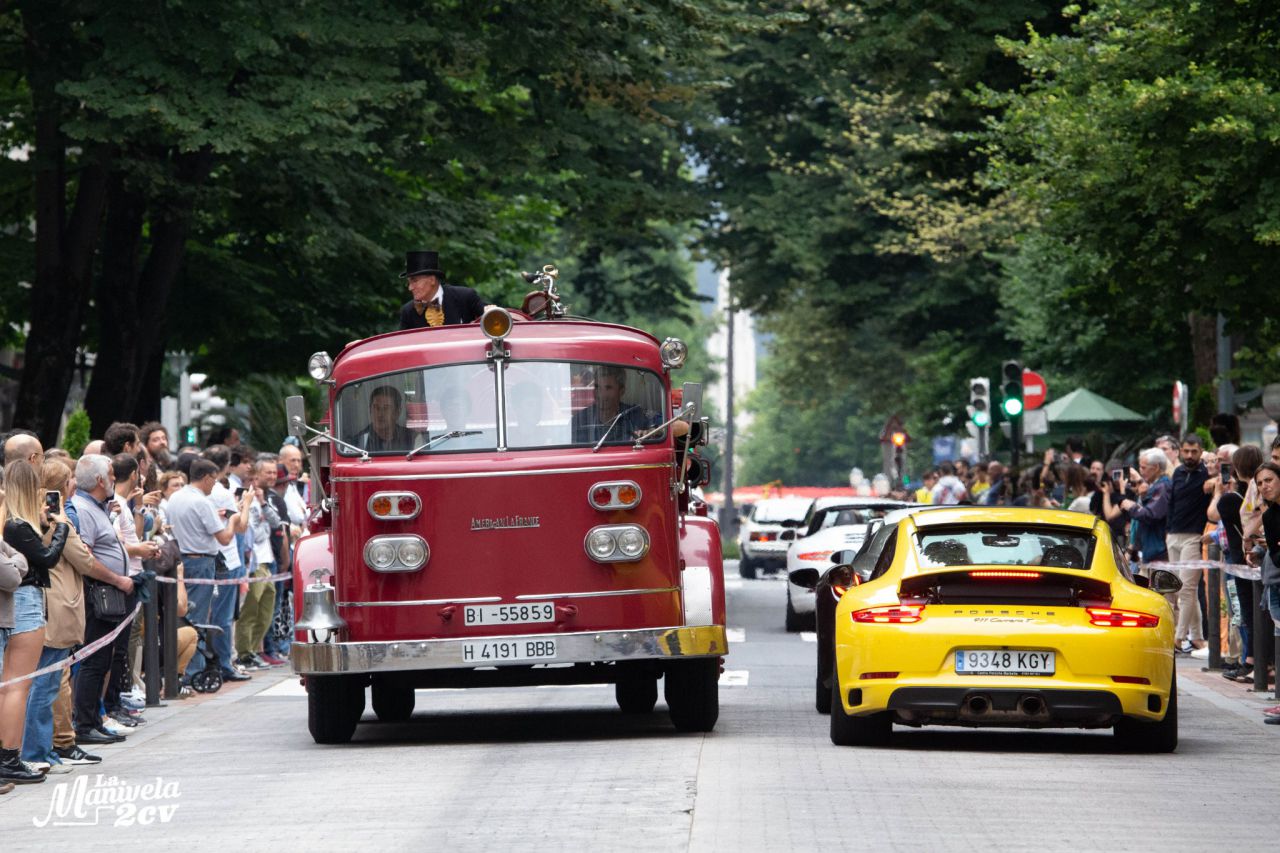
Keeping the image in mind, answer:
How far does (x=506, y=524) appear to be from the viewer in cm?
1460

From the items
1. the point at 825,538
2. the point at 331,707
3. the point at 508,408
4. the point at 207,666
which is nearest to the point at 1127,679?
the point at 508,408

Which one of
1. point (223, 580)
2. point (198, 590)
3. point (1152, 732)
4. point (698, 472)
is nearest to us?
point (1152, 732)

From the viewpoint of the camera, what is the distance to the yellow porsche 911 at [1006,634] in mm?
13250

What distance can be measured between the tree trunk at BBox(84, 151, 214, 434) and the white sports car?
25.5 ft

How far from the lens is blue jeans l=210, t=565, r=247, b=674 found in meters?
20.6

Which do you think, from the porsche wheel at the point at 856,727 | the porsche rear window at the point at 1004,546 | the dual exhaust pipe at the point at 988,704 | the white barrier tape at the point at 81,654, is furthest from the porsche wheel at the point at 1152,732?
the white barrier tape at the point at 81,654

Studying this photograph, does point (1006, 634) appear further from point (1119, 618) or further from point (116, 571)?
point (116, 571)

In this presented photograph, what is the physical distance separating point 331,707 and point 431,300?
106 inches

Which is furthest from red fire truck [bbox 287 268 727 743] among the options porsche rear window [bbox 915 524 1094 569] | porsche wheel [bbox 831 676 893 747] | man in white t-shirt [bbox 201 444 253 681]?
man in white t-shirt [bbox 201 444 253 681]

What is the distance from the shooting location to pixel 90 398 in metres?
28.5

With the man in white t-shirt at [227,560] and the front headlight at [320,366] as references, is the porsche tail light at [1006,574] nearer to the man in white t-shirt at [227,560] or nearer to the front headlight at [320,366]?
the front headlight at [320,366]

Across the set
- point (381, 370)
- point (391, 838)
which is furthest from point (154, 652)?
point (391, 838)

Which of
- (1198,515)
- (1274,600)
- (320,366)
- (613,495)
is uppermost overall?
(320,366)

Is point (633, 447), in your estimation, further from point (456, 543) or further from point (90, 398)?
point (90, 398)
